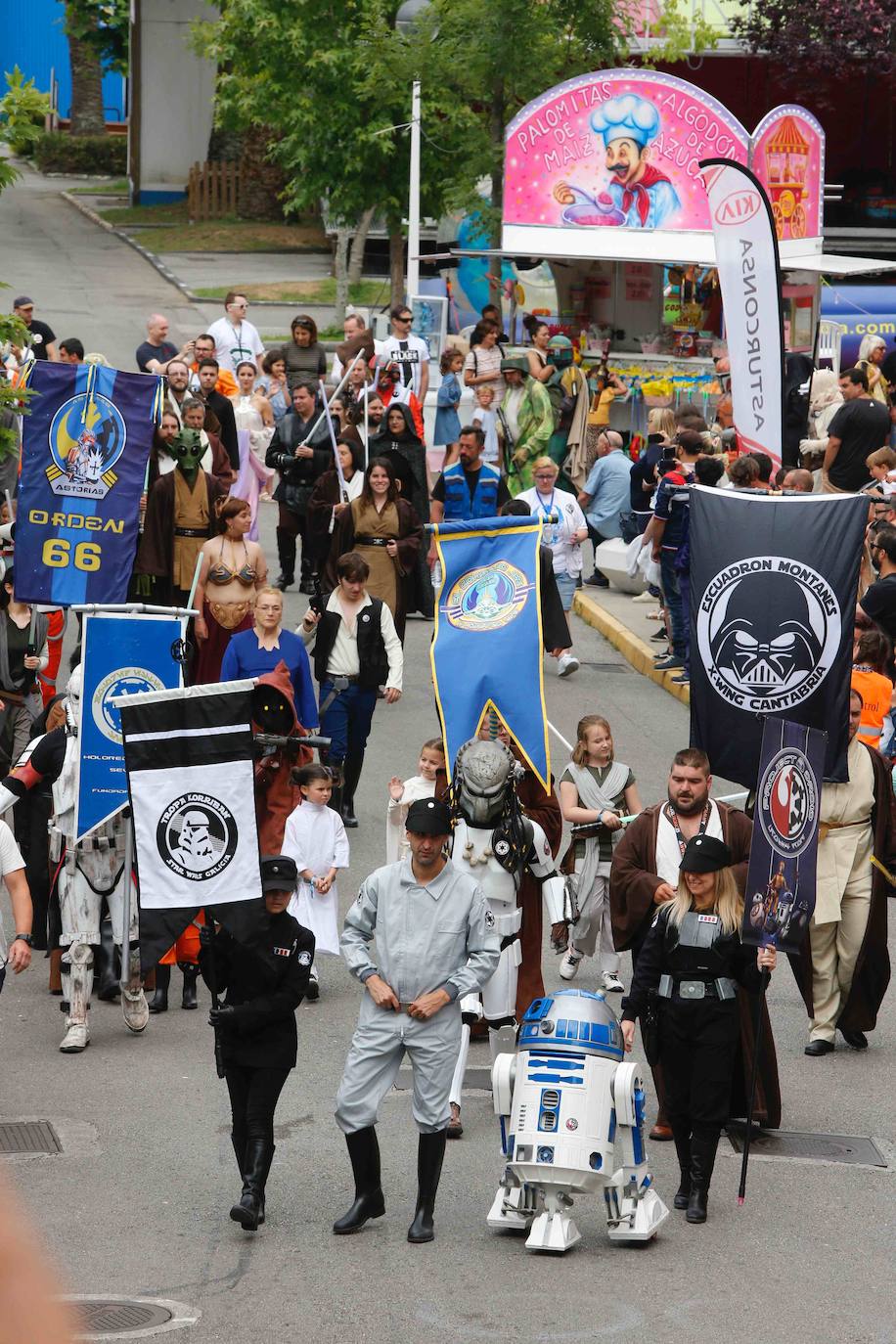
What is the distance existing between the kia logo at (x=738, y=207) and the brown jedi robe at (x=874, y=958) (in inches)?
247

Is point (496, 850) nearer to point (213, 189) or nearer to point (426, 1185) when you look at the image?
point (426, 1185)

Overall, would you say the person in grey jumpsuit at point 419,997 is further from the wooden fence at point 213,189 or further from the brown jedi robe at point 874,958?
the wooden fence at point 213,189

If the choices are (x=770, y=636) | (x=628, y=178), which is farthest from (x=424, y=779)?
(x=628, y=178)

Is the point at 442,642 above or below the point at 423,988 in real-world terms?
above

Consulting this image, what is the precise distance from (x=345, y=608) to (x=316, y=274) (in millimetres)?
27260

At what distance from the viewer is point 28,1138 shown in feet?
27.3

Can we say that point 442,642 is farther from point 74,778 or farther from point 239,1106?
point 239,1106

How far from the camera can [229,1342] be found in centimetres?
623

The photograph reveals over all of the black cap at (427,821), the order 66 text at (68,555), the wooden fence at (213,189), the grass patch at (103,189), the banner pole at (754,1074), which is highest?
the grass patch at (103,189)

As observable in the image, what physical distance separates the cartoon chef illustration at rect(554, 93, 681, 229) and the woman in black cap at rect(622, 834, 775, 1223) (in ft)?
60.0

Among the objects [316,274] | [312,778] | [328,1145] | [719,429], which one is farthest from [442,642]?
[316,274]

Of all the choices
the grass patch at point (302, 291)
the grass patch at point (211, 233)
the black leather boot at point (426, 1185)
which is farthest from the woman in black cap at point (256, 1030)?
the grass patch at point (211, 233)

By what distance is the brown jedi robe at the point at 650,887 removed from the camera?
26.7 feet

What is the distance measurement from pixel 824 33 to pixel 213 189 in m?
15.5
